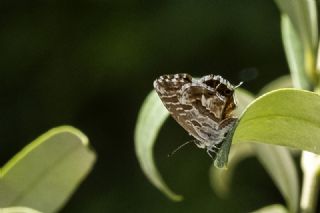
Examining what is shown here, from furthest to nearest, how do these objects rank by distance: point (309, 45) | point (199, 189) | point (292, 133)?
point (199, 189), point (309, 45), point (292, 133)

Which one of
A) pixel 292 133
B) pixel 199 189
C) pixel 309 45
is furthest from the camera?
pixel 199 189

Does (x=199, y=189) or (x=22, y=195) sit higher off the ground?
(x=22, y=195)

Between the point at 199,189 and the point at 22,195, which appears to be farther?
the point at 199,189

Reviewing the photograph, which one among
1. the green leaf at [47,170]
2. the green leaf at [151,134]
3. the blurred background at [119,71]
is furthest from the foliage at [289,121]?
the blurred background at [119,71]

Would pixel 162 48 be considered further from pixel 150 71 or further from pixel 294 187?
pixel 294 187

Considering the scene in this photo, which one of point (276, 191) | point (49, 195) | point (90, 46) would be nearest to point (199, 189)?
point (276, 191)

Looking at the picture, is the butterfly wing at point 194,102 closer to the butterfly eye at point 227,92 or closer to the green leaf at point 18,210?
the butterfly eye at point 227,92

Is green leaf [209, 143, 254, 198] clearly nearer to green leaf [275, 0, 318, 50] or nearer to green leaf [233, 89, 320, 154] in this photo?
green leaf [275, 0, 318, 50]
